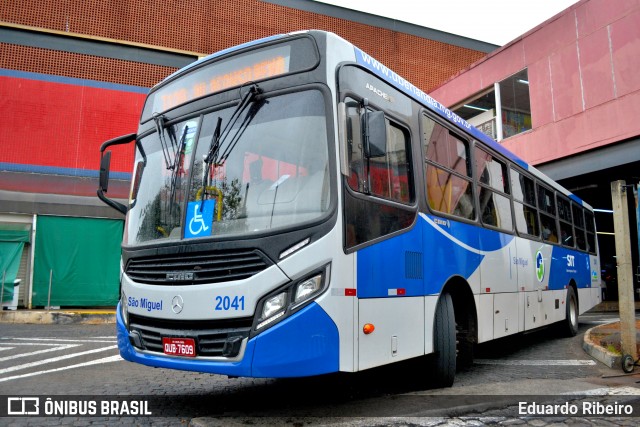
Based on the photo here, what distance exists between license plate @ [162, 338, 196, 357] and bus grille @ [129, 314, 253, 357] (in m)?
0.03

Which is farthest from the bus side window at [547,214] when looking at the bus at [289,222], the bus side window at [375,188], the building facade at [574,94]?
the building facade at [574,94]

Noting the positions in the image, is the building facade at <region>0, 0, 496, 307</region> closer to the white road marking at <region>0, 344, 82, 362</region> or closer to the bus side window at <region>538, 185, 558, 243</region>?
the white road marking at <region>0, 344, 82, 362</region>

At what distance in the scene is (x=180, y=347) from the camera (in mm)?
4188

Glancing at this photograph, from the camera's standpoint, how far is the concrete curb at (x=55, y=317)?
13547 mm

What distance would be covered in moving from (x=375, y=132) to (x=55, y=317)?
40.9 ft

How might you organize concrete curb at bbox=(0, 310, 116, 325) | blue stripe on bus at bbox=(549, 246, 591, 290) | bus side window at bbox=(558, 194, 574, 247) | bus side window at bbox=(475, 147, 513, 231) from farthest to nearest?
concrete curb at bbox=(0, 310, 116, 325) → bus side window at bbox=(558, 194, 574, 247) → blue stripe on bus at bbox=(549, 246, 591, 290) → bus side window at bbox=(475, 147, 513, 231)

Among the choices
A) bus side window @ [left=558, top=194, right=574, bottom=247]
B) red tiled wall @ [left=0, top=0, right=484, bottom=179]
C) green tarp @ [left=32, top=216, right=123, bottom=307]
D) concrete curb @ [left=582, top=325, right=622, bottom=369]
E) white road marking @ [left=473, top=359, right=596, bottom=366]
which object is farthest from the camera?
red tiled wall @ [left=0, top=0, right=484, bottom=179]

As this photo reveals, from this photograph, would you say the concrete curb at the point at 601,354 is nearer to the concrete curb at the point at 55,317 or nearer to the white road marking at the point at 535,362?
the white road marking at the point at 535,362

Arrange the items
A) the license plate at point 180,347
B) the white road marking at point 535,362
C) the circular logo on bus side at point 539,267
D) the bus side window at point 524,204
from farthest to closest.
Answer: the circular logo on bus side at point 539,267 < the bus side window at point 524,204 < the white road marking at point 535,362 < the license plate at point 180,347

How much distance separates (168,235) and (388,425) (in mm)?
2456

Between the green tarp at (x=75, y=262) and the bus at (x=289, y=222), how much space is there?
1125 centimetres

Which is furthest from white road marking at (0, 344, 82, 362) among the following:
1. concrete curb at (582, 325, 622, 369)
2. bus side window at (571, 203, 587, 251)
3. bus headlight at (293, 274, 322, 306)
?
bus side window at (571, 203, 587, 251)

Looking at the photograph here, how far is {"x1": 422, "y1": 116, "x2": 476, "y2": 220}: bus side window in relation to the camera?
5.70 meters

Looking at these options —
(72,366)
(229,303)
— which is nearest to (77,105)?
(72,366)
